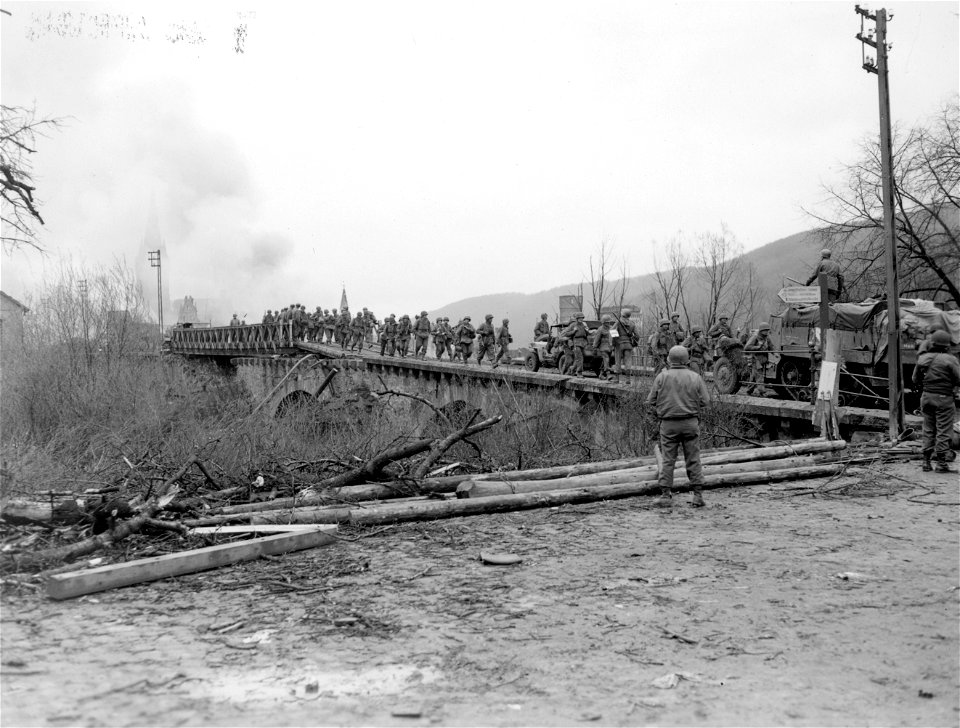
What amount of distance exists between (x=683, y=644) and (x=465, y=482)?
4262 mm

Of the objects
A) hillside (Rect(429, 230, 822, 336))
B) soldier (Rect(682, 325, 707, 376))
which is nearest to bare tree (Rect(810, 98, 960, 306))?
soldier (Rect(682, 325, 707, 376))

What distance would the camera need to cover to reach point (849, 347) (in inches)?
614

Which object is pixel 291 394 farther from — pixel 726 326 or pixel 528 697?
pixel 528 697

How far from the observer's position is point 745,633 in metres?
4.66

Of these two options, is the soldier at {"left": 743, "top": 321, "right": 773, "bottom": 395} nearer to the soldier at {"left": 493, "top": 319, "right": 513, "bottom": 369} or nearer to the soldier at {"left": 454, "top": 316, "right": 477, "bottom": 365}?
the soldier at {"left": 493, "top": 319, "right": 513, "bottom": 369}

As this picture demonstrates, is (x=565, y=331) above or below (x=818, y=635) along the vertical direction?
above

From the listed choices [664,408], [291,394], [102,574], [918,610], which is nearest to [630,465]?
[664,408]

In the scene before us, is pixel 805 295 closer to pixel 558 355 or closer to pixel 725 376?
pixel 725 376

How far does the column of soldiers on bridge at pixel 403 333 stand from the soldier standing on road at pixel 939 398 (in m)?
14.4

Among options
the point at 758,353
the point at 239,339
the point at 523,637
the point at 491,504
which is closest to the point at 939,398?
the point at 491,504

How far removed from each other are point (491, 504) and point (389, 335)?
25.9 meters

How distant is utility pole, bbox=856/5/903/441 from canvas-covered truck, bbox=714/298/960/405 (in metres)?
1.13

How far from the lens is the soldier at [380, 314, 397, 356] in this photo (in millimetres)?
33375

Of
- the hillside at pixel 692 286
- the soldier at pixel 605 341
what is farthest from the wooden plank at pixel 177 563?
the hillside at pixel 692 286
